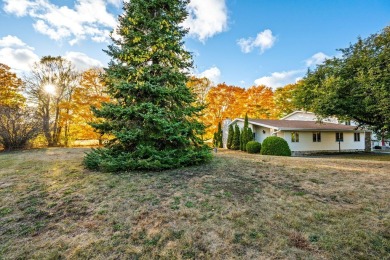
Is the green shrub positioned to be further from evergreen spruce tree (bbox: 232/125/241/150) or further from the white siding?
evergreen spruce tree (bbox: 232/125/241/150)

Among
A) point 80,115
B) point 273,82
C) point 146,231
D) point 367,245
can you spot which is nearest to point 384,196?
point 367,245

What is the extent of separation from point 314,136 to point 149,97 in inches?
690

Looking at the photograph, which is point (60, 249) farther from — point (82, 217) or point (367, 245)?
point (367, 245)

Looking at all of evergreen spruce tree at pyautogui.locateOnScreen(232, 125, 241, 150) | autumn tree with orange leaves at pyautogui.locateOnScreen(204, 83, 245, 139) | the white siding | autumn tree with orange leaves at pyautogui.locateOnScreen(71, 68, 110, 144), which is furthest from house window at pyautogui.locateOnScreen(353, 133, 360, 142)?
autumn tree with orange leaves at pyautogui.locateOnScreen(71, 68, 110, 144)

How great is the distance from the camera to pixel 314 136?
18.6m

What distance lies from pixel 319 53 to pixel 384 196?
13.6 m

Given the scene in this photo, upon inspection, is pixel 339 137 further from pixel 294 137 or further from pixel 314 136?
pixel 294 137

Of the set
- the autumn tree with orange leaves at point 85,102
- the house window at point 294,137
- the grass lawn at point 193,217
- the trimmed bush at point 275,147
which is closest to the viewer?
the grass lawn at point 193,217

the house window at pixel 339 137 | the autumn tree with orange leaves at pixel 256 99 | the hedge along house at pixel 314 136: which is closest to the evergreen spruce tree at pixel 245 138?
the hedge along house at pixel 314 136

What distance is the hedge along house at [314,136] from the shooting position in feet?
57.6

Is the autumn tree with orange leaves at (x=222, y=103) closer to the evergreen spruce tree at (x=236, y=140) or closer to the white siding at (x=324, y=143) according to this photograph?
the evergreen spruce tree at (x=236, y=140)

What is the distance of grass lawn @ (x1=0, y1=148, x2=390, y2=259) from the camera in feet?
8.89

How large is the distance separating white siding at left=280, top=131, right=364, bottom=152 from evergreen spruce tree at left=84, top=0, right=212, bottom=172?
13424mm

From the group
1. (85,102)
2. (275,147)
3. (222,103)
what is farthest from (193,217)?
(222,103)
